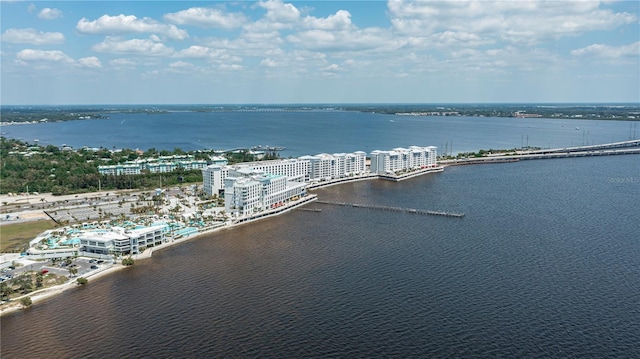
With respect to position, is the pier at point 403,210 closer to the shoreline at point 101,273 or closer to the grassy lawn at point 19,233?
the shoreline at point 101,273

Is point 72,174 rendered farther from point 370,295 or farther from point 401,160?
point 370,295

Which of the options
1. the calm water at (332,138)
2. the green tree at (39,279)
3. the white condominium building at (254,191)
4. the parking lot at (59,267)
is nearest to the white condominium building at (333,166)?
the white condominium building at (254,191)

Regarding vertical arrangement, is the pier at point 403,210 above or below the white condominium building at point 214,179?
below

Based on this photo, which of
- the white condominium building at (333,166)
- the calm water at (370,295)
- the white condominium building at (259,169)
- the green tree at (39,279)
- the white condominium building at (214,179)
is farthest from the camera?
the white condominium building at (333,166)

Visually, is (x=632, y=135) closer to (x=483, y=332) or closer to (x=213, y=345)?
(x=483, y=332)

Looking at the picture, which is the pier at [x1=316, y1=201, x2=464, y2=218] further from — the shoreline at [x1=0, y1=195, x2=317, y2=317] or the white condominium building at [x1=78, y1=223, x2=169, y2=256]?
the white condominium building at [x1=78, y1=223, x2=169, y2=256]

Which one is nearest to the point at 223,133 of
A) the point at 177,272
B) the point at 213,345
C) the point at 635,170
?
the point at 635,170

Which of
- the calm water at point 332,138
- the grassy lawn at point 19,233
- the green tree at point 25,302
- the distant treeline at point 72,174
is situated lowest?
the green tree at point 25,302
